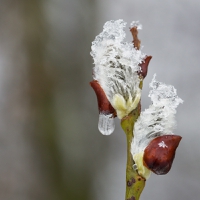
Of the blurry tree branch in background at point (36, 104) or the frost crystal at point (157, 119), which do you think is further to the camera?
the blurry tree branch in background at point (36, 104)

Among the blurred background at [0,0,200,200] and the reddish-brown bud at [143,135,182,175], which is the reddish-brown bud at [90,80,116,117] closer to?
the reddish-brown bud at [143,135,182,175]

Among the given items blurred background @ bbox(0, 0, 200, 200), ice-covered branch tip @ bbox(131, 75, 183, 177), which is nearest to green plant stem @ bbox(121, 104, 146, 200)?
ice-covered branch tip @ bbox(131, 75, 183, 177)

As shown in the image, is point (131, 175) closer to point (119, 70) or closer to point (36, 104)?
point (119, 70)

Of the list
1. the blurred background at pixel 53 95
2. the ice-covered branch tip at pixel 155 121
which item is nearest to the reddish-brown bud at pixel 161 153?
the ice-covered branch tip at pixel 155 121

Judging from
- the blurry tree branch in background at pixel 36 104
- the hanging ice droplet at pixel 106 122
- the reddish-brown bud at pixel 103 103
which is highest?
the blurry tree branch in background at pixel 36 104

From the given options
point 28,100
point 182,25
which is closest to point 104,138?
point 28,100

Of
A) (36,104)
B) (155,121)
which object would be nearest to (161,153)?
(155,121)

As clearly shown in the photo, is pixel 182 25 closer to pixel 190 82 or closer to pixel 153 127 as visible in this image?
pixel 190 82

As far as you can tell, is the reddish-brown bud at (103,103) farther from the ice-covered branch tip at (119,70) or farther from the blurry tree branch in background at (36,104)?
the blurry tree branch in background at (36,104)
